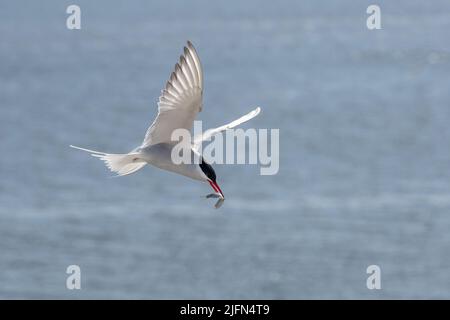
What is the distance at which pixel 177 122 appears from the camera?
748cm

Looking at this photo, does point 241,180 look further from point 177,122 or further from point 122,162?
point 177,122

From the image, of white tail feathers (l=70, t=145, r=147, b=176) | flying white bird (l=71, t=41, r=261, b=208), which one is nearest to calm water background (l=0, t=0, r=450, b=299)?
white tail feathers (l=70, t=145, r=147, b=176)

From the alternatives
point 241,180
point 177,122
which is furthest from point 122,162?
point 241,180

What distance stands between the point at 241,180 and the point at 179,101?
16026mm

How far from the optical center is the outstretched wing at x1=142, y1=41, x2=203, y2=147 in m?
7.38

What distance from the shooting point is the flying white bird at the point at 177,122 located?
24.0 ft

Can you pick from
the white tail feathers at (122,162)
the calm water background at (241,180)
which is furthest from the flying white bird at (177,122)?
the calm water background at (241,180)

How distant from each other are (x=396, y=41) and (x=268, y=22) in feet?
30.2

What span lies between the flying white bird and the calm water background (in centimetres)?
1053

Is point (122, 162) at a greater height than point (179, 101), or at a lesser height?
lesser

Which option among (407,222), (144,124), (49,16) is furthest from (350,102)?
(49,16)

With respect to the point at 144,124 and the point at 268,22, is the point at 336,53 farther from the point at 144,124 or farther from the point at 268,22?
the point at 144,124

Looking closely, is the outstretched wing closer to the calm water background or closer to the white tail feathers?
the white tail feathers

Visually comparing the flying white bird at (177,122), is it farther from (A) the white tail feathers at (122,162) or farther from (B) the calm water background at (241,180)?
(B) the calm water background at (241,180)
